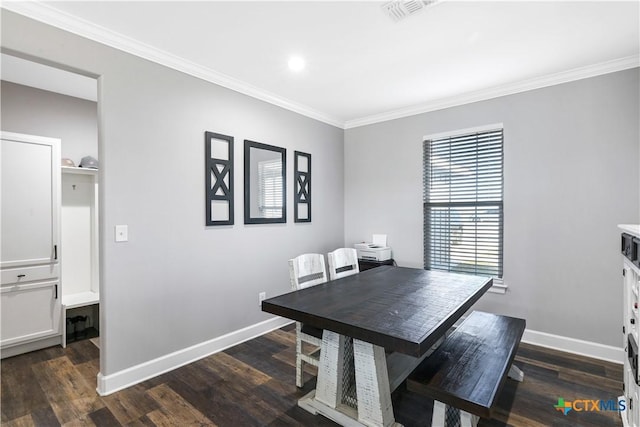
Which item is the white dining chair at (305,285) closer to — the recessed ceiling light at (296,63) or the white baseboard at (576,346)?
the recessed ceiling light at (296,63)

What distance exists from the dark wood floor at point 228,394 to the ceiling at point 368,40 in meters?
2.47

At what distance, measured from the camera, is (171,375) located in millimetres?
2418

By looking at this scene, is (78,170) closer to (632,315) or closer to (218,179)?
(218,179)

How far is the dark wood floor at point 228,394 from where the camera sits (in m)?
1.89

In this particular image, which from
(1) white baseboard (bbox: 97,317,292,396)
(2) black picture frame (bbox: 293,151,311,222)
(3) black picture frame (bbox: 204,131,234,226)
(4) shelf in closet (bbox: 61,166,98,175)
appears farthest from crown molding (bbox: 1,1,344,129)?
(1) white baseboard (bbox: 97,317,292,396)

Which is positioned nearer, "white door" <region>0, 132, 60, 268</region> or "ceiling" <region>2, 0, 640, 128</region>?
"ceiling" <region>2, 0, 640, 128</region>

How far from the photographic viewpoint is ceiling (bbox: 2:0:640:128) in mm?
1932

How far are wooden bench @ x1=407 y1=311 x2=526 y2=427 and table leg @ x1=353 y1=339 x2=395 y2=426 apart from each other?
0.20m

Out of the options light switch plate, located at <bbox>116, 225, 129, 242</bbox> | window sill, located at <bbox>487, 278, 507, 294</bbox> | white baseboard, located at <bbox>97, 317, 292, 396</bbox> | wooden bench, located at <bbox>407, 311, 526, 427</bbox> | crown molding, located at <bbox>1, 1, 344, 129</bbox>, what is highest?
crown molding, located at <bbox>1, 1, 344, 129</bbox>

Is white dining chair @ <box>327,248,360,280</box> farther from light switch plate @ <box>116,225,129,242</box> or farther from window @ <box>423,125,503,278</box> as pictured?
light switch plate @ <box>116,225,129,242</box>

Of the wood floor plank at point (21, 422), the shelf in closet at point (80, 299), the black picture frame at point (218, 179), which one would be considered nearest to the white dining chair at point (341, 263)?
the black picture frame at point (218, 179)

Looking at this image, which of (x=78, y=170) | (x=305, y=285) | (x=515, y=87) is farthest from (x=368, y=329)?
(x=78, y=170)

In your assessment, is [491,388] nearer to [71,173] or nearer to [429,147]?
[429,147]

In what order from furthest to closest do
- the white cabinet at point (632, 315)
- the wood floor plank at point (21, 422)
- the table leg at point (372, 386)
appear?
the wood floor plank at point (21, 422) → the table leg at point (372, 386) → the white cabinet at point (632, 315)
